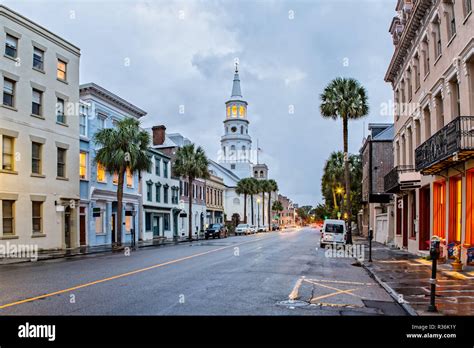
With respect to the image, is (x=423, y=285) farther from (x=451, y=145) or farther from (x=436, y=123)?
(x=436, y=123)

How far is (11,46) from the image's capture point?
91.2 feet

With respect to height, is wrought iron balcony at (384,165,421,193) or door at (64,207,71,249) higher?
wrought iron balcony at (384,165,421,193)

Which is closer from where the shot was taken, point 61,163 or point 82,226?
point 61,163

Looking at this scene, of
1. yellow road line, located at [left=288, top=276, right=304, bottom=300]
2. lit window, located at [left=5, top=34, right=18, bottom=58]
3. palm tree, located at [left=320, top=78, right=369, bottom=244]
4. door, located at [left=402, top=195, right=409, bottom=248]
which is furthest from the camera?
palm tree, located at [left=320, top=78, right=369, bottom=244]

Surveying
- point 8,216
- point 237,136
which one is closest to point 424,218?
point 8,216

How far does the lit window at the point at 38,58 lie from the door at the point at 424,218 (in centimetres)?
2295

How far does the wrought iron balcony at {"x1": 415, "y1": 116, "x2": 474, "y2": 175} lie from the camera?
51.1ft

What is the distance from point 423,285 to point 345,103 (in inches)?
1012

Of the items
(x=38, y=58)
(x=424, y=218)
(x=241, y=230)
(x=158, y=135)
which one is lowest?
(x=241, y=230)

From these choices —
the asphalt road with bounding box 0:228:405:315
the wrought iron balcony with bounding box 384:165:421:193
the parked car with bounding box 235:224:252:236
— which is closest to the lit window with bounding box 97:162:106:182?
the asphalt road with bounding box 0:228:405:315

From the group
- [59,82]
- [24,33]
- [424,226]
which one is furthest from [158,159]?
[424,226]

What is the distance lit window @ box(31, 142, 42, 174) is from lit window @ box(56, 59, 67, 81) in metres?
5.06

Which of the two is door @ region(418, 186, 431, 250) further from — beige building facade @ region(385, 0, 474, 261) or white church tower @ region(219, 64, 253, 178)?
white church tower @ region(219, 64, 253, 178)

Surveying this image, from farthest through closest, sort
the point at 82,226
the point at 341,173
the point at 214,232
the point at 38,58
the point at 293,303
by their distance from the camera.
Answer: the point at 341,173 < the point at 214,232 < the point at 82,226 < the point at 38,58 < the point at 293,303
